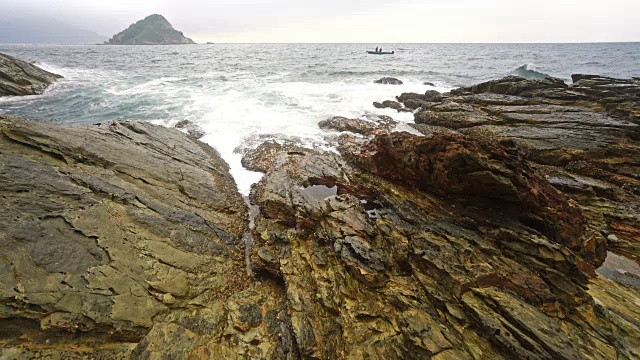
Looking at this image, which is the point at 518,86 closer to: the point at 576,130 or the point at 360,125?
the point at 576,130

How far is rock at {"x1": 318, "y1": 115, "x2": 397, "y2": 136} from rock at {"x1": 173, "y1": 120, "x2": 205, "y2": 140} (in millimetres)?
8956

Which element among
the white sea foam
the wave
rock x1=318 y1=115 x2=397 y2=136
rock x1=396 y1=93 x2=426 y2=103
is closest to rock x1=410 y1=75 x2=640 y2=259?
rock x1=318 y1=115 x2=397 y2=136

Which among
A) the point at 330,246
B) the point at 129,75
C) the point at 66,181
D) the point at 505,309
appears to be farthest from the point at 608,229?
the point at 129,75

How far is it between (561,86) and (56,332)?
1248 inches

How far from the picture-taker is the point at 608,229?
921 centimetres

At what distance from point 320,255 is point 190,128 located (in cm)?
1612

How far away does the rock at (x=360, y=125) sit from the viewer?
19.4 metres

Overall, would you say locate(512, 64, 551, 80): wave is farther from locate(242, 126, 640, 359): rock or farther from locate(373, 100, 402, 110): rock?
locate(242, 126, 640, 359): rock

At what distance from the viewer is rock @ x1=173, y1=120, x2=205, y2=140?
725 inches

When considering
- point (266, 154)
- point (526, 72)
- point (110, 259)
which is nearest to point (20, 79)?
point (266, 154)

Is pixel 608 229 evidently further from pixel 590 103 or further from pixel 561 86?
pixel 561 86

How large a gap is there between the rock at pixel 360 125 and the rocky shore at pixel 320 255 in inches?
291

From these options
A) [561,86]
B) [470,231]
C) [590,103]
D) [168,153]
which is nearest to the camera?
[470,231]

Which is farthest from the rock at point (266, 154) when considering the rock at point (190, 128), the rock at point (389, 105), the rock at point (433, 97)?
the rock at point (433, 97)
